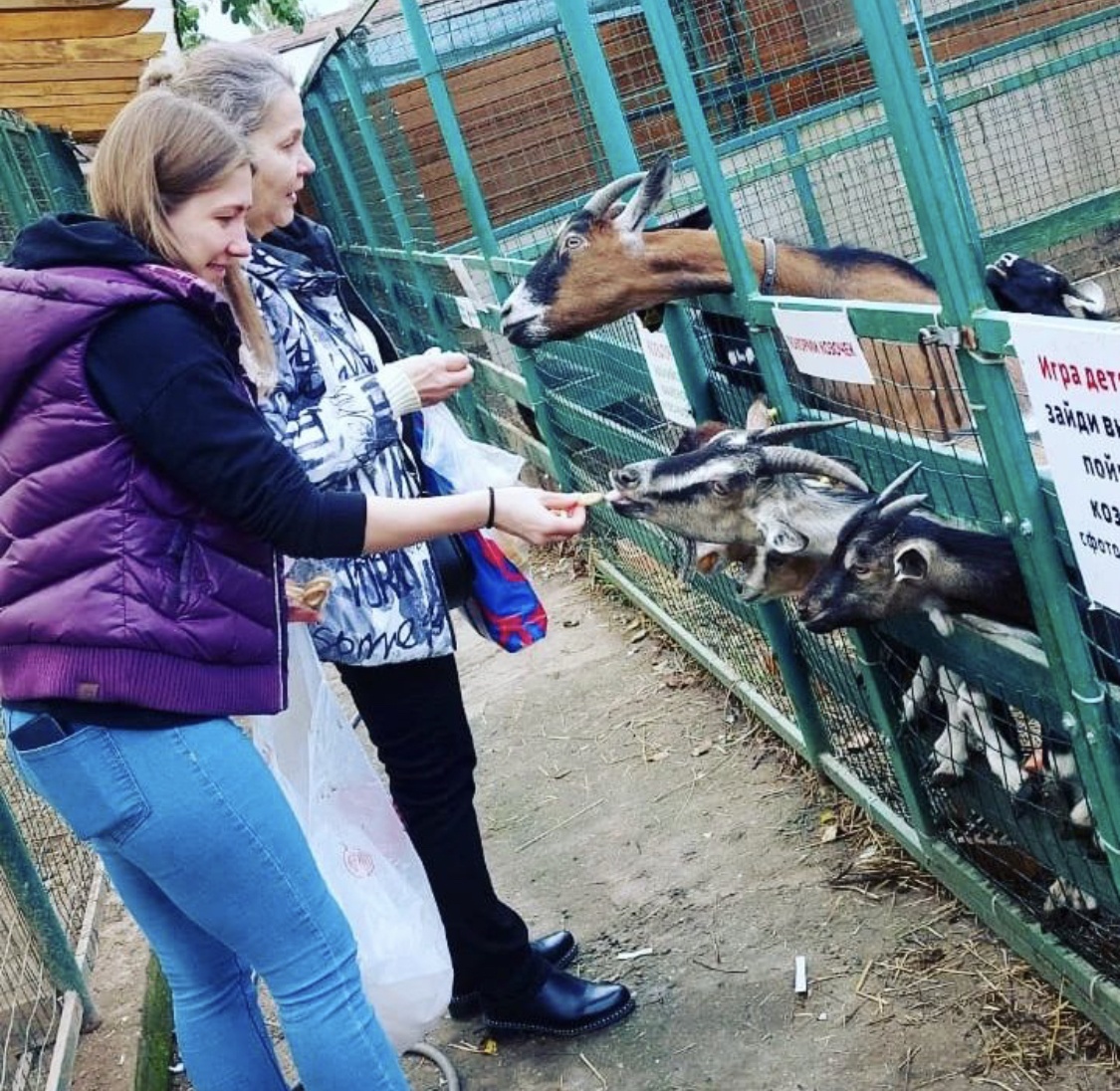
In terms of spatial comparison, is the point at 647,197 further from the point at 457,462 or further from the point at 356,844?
the point at 356,844

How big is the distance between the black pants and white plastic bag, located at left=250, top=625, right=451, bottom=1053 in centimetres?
21

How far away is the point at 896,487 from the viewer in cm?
290

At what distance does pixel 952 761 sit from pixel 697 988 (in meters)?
0.85

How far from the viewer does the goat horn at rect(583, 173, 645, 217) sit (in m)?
4.52

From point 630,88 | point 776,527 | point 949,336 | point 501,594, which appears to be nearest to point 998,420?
point 949,336

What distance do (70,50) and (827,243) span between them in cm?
391

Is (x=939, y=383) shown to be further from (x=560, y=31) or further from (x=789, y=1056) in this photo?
(x=560, y=31)

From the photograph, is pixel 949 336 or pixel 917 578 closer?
pixel 949 336

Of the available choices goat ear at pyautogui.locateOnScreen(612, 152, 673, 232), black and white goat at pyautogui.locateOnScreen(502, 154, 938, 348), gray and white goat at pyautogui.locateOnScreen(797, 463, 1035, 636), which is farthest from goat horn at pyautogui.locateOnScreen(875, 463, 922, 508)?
goat ear at pyautogui.locateOnScreen(612, 152, 673, 232)

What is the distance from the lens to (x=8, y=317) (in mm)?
2176

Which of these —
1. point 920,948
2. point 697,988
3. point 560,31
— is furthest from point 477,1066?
point 560,31

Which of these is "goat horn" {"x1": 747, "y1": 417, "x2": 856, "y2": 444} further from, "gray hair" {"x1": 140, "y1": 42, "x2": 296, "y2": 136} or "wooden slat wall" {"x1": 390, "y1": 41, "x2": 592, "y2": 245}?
"wooden slat wall" {"x1": 390, "y1": 41, "x2": 592, "y2": 245}

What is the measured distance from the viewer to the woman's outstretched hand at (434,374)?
2.89 meters

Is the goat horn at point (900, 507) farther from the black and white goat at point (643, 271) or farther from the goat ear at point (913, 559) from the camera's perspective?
the black and white goat at point (643, 271)
